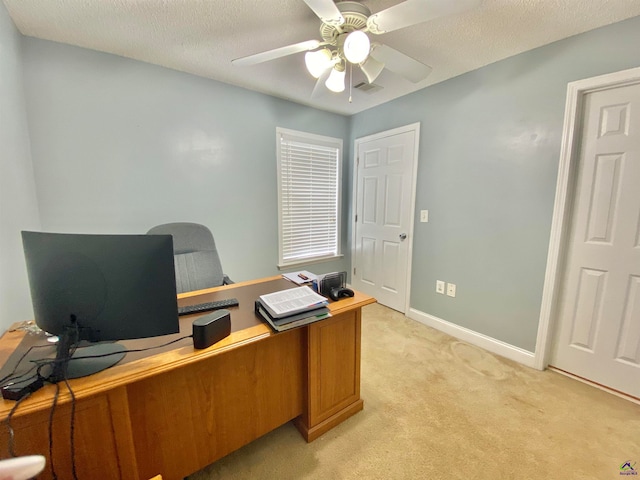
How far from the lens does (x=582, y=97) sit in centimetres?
177

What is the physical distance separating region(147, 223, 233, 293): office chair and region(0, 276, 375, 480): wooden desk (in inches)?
12.1

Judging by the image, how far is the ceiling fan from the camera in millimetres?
1101

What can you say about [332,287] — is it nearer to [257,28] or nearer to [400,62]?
[400,62]

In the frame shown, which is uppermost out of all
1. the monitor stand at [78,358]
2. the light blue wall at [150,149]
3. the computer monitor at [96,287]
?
the light blue wall at [150,149]

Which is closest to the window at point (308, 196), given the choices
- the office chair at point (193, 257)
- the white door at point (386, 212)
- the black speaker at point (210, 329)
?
the white door at point (386, 212)

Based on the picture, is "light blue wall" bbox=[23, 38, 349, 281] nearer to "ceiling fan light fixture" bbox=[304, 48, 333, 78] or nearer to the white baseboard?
"ceiling fan light fixture" bbox=[304, 48, 333, 78]

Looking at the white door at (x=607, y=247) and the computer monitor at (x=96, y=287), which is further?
the white door at (x=607, y=247)

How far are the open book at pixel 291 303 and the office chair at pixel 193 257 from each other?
0.79m

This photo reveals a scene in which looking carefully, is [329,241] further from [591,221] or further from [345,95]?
[591,221]

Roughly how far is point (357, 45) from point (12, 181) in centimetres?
201

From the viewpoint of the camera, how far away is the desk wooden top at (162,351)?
760 mm

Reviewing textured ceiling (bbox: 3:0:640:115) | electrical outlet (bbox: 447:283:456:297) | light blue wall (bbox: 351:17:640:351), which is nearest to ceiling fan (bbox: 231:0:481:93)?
textured ceiling (bbox: 3:0:640:115)

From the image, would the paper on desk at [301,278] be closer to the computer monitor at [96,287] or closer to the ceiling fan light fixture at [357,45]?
the computer monitor at [96,287]

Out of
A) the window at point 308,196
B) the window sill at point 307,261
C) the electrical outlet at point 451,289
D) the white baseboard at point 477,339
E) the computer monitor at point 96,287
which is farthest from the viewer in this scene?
the window sill at point 307,261
